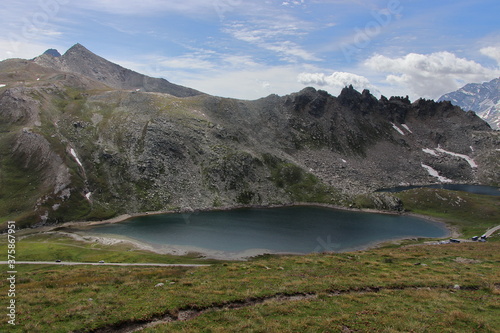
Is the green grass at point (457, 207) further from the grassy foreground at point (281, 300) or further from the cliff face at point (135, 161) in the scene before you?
the grassy foreground at point (281, 300)

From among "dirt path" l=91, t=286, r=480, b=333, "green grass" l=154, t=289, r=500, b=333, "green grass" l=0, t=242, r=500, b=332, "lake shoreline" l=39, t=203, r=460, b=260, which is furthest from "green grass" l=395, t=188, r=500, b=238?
"dirt path" l=91, t=286, r=480, b=333

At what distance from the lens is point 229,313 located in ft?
73.8

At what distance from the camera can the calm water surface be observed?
92125mm

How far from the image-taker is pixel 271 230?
352ft

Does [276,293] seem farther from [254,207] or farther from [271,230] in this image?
[254,207]

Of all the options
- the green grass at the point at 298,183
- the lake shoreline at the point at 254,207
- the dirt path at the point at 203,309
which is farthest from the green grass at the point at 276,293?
the green grass at the point at 298,183

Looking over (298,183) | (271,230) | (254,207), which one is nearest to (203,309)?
(271,230)

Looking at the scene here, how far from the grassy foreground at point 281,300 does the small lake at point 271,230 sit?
4967 centimetres

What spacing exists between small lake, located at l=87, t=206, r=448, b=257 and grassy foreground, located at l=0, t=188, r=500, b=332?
1955 inches

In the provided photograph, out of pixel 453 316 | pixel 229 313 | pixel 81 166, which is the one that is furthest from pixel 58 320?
pixel 81 166

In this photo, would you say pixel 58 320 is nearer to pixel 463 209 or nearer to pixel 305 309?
pixel 305 309

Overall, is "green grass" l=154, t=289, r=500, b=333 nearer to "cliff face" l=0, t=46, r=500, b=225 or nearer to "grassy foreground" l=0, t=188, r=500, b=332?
"grassy foreground" l=0, t=188, r=500, b=332

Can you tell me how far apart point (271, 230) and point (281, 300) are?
8170 centimetres

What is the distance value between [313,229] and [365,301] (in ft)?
282
